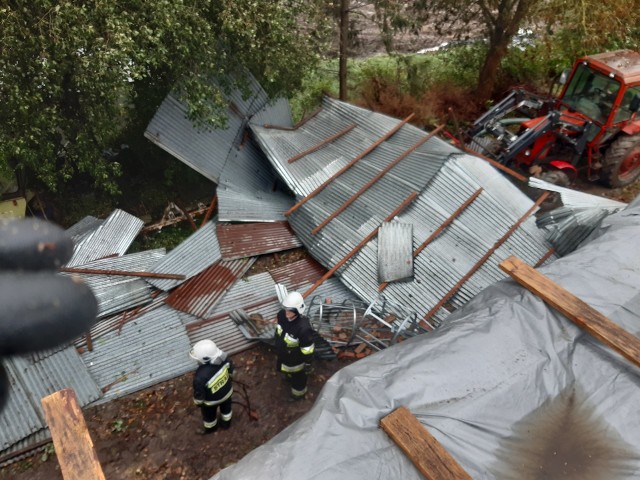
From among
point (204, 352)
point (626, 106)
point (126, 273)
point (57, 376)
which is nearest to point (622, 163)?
point (626, 106)

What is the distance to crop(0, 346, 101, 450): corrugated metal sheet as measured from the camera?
5.57 meters

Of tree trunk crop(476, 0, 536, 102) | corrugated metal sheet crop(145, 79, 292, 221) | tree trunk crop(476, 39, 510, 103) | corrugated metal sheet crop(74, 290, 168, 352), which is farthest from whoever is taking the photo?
tree trunk crop(476, 39, 510, 103)

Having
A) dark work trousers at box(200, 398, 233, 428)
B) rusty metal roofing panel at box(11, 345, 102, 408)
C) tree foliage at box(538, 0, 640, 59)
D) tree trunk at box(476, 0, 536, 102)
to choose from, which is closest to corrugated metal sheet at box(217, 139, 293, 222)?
rusty metal roofing panel at box(11, 345, 102, 408)

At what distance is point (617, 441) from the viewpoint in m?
3.16

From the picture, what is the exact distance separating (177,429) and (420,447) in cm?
402

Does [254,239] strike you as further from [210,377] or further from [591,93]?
[591,93]

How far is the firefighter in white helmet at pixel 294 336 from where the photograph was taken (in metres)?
5.64

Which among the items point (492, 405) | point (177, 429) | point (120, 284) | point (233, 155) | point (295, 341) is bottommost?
point (177, 429)

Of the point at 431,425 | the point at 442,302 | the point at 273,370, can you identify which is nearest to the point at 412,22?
the point at 442,302

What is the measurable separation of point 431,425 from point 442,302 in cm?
375

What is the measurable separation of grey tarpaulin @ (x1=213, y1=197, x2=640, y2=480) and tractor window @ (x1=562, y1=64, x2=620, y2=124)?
689 centimetres

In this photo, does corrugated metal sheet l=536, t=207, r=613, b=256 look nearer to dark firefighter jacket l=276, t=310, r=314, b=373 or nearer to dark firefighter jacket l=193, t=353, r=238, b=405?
dark firefighter jacket l=276, t=310, r=314, b=373

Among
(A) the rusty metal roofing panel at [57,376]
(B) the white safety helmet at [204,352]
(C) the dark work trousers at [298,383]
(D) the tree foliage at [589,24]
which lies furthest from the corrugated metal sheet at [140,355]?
(D) the tree foliage at [589,24]

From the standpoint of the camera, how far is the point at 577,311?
3.80 meters
